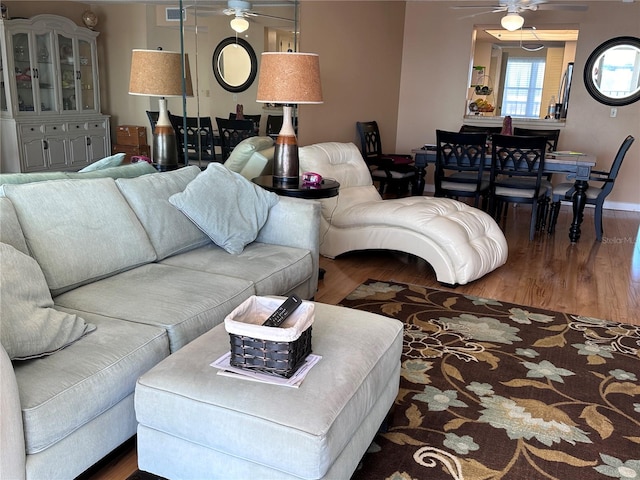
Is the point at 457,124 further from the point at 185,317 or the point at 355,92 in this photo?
the point at 185,317

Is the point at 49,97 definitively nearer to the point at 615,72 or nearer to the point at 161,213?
the point at 161,213

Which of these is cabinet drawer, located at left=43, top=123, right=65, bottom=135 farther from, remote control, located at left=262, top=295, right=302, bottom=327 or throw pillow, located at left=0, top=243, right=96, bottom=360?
remote control, located at left=262, top=295, right=302, bottom=327

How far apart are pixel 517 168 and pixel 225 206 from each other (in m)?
3.25

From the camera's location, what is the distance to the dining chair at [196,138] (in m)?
4.00

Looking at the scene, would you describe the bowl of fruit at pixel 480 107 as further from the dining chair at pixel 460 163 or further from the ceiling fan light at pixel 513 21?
the dining chair at pixel 460 163

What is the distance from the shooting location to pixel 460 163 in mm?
5348

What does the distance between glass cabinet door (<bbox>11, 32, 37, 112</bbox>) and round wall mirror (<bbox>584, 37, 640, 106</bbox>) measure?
6359 mm

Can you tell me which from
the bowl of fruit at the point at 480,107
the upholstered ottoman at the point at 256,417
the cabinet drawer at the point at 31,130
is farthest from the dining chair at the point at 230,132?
the bowl of fruit at the point at 480,107

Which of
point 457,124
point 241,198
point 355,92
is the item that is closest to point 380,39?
point 355,92

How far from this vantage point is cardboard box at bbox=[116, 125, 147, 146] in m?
3.52

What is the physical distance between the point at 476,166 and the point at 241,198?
3010 millimetres

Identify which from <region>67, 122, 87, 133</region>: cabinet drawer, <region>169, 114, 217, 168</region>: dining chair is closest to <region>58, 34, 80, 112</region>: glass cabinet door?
<region>67, 122, 87, 133</region>: cabinet drawer

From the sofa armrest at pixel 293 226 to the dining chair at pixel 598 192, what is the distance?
130 inches

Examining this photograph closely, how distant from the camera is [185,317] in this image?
2082 mm
